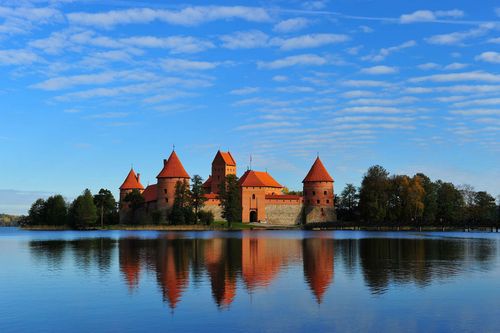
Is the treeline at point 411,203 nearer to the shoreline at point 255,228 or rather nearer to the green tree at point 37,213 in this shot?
the shoreline at point 255,228

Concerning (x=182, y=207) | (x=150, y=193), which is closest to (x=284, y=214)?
(x=182, y=207)

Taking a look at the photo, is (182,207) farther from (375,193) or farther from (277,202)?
(375,193)

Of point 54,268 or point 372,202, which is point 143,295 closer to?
point 54,268

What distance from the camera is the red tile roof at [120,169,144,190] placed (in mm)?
85750

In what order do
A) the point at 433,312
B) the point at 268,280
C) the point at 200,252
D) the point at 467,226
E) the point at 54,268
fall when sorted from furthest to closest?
the point at 467,226 < the point at 200,252 < the point at 54,268 < the point at 268,280 < the point at 433,312

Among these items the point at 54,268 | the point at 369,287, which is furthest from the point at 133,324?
the point at 54,268

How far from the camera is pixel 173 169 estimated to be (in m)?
75.3

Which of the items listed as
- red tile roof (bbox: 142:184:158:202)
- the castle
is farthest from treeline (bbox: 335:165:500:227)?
red tile roof (bbox: 142:184:158:202)

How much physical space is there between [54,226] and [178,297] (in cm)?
7159

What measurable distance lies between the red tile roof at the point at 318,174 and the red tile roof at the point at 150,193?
20805 millimetres

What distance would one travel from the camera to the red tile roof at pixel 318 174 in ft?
269

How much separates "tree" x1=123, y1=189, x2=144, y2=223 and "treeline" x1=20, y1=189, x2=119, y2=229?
81.5 inches

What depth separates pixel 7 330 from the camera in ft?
36.2

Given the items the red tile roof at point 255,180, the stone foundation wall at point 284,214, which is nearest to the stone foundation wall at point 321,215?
the stone foundation wall at point 284,214
